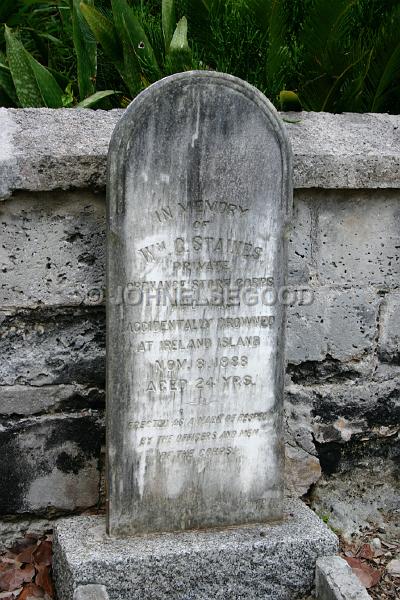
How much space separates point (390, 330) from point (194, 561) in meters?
1.16

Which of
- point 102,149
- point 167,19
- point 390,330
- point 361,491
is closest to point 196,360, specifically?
point 102,149

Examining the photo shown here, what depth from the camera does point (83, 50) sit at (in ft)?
A: 11.4

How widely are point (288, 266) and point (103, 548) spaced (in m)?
1.16

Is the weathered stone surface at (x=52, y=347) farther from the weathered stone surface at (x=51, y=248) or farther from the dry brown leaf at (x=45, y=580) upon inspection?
the dry brown leaf at (x=45, y=580)

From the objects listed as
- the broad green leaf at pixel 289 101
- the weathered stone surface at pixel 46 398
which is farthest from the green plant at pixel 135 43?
the weathered stone surface at pixel 46 398

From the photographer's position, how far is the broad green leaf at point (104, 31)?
3332 mm

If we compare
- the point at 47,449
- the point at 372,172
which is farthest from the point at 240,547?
the point at 372,172

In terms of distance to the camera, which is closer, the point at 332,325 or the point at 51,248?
the point at 51,248

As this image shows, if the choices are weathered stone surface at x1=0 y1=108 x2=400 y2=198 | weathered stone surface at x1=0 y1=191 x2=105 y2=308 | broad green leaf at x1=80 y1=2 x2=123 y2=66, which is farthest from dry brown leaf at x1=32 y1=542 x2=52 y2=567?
broad green leaf at x1=80 y1=2 x2=123 y2=66

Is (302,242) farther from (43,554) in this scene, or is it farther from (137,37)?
(43,554)

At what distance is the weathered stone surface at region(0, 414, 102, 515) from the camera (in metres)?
2.90

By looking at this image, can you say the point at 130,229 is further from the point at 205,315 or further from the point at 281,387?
the point at 281,387

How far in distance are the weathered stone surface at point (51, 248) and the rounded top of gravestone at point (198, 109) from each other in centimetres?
31

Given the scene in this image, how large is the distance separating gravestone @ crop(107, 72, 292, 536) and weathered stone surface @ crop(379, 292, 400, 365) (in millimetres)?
578
